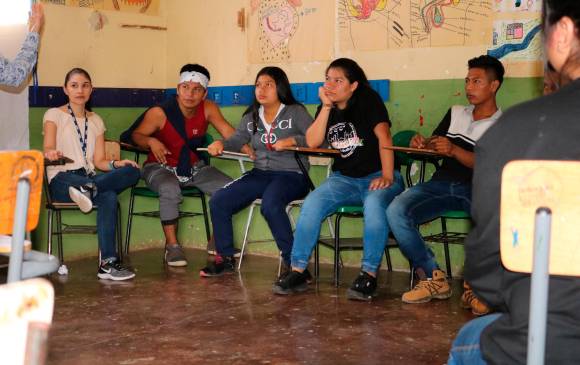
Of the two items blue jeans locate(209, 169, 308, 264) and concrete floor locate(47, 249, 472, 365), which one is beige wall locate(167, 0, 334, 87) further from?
concrete floor locate(47, 249, 472, 365)

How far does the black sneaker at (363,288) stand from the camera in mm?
4344

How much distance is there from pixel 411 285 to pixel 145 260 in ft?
6.41

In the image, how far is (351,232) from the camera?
212 inches

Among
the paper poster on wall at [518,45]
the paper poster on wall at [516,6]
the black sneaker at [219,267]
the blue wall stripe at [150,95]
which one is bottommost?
the black sneaker at [219,267]

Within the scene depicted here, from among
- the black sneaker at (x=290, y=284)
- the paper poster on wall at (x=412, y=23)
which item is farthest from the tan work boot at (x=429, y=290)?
the paper poster on wall at (x=412, y=23)

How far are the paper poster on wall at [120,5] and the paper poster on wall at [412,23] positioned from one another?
1595 mm

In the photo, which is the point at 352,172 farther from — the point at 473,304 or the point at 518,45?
the point at 518,45

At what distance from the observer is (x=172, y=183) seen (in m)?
5.33

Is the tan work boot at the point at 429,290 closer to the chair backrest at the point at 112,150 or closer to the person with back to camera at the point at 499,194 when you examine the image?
the chair backrest at the point at 112,150

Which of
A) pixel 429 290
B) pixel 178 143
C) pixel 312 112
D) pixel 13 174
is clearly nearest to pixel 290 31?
pixel 312 112

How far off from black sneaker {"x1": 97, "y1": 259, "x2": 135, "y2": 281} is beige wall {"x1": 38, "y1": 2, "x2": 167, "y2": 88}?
1.31 m

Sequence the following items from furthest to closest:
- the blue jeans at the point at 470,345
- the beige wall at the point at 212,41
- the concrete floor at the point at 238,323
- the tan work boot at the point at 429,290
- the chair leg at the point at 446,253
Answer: the beige wall at the point at 212,41, the chair leg at the point at 446,253, the tan work boot at the point at 429,290, the concrete floor at the point at 238,323, the blue jeans at the point at 470,345

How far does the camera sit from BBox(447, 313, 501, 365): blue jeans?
1854 mm

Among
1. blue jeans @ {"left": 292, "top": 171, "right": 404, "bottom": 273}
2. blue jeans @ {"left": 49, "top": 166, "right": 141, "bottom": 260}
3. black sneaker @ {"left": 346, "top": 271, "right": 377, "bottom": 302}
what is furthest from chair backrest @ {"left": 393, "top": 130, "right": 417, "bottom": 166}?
blue jeans @ {"left": 49, "top": 166, "right": 141, "bottom": 260}
